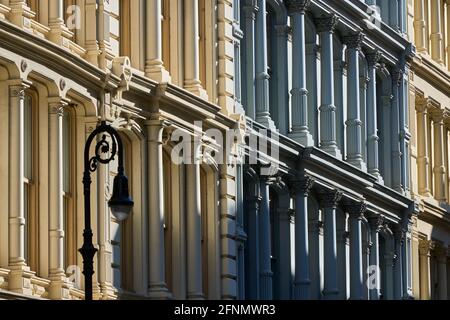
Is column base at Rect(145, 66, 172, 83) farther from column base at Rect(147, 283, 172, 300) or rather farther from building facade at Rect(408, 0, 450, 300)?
building facade at Rect(408, 0, 450, 300)

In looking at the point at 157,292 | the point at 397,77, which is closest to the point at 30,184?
the point at 157,292

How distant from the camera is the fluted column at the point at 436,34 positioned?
63438mm

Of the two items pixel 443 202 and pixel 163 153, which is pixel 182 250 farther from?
pixel 443 202

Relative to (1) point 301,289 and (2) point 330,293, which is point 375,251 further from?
(1) point 301,289

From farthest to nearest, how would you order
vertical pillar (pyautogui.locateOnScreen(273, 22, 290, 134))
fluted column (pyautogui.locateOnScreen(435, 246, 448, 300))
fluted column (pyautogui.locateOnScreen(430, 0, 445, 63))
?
fluted column (pyautogui.locateOnScreen(430, 0, 445, 63)), fluted column (pyautogui.locateOnScreen(435, 246, 448, 300)), vertical pillar (pyautogui.locateOnScreen(273, 22, 290, 134))

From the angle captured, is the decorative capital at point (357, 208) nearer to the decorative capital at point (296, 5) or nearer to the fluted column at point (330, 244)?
the fluted column at point (330, 244)

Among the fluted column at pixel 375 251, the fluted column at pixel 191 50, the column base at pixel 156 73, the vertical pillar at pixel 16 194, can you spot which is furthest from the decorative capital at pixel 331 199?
the vertical pillar at pixel 16 194

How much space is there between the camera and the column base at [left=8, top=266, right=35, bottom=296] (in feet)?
112

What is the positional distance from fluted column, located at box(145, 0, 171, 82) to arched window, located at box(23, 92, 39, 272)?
206 inches

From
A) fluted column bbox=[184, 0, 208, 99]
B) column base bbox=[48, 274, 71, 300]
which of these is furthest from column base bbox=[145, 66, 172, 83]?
column base bbox=[48, 274, 71, 300]

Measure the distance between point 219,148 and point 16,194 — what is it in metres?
9.67

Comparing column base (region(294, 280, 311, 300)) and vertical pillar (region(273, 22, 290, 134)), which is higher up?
vertical pillar (region(273, 22, 290, 134))

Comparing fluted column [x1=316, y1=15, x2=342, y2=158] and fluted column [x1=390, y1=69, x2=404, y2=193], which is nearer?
fluted column [x1=316, y1=15, x2=342, y2=158]
